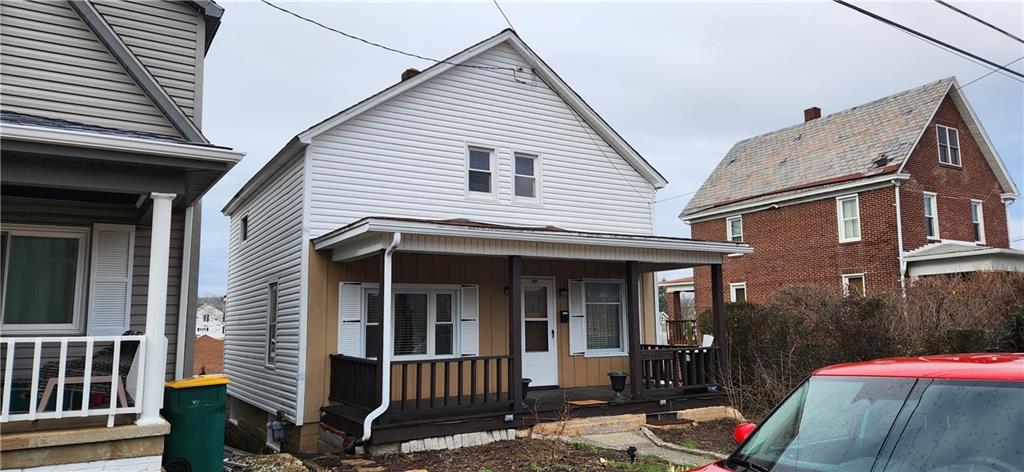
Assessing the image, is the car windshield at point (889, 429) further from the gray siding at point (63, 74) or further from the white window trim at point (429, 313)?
the white window trim at point (429, 313)

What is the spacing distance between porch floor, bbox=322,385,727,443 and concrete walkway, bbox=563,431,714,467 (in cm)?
43

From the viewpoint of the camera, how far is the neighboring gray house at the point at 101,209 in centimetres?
619

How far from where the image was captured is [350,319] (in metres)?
11.1

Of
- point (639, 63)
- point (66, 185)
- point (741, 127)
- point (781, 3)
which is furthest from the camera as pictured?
point (741, 127)

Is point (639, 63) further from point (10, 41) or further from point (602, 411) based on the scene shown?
point (10, 41)

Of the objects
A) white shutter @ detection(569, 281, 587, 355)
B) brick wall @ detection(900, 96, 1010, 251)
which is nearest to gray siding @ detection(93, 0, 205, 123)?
white shutter @ detection(569, 281, 587, 355)

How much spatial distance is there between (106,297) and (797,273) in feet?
63.3

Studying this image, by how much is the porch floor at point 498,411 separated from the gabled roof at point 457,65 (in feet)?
14.3

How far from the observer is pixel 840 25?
10344 millimetres

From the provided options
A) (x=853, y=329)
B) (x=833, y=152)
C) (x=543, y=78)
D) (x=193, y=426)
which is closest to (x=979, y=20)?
(x=853, y=329)

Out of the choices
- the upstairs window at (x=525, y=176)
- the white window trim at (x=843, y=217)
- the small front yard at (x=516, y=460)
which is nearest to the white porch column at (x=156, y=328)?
the small front yard at (x=516, y=460)

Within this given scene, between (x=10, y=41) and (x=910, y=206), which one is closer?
(x=10, y=41)

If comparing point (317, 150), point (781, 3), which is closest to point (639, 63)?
point (781, 3)

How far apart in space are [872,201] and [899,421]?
18622 millimetres
